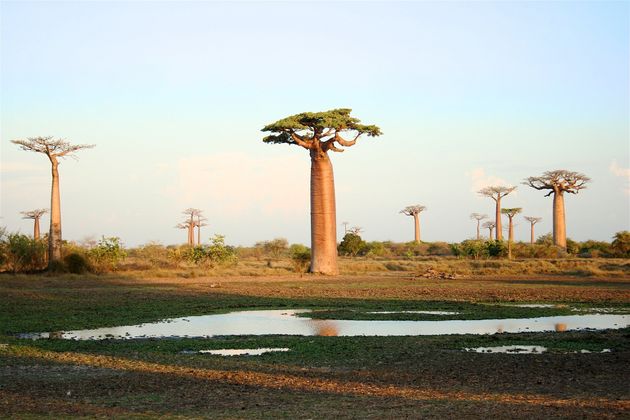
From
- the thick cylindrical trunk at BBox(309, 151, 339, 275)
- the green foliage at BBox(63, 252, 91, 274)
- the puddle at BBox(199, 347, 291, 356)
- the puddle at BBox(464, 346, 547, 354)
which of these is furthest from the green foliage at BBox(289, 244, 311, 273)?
the puddle at BBox(464, 346, 547, 354)

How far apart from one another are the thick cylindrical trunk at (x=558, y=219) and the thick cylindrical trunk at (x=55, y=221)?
113ft

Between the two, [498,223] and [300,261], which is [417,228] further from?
[300,261]

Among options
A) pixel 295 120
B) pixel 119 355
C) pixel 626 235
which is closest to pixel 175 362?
pixel 119 355

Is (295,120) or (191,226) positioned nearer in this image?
(295,120)

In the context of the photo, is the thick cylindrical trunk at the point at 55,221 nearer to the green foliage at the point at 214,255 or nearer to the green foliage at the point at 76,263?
the green foliage at the point at 76,263

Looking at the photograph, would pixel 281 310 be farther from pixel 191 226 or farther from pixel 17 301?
pixel 191 226

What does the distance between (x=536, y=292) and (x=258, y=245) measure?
202ft

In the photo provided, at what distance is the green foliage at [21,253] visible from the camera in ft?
118

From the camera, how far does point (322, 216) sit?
37062 mm

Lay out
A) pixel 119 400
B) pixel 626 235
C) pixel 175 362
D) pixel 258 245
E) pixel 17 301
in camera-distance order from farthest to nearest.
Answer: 1. pixel 258 245
2. pixel 626 235
3. pixel 17 301
4. pixel 175 362
5. pixel 119 400


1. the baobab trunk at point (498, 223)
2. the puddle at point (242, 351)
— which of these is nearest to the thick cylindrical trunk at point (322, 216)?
the puddle at point (242, 351)

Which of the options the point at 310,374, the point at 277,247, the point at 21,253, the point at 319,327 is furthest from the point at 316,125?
the point at 277,247

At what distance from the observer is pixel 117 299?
23.3 m

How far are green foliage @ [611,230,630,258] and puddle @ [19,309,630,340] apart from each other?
45.9 m
